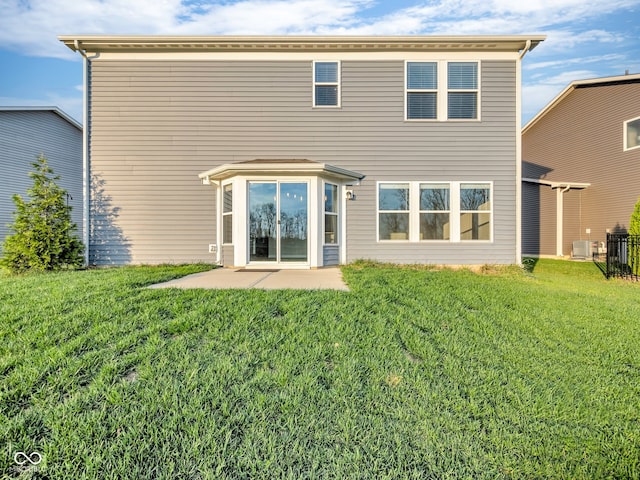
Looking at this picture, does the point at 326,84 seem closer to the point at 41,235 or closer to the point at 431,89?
the point at 431,89

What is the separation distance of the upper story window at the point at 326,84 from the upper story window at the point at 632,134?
37.5 ft

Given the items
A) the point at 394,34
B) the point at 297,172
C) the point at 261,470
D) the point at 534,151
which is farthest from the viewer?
the point at 534,151

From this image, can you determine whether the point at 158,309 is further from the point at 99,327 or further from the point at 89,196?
the point at 89,196

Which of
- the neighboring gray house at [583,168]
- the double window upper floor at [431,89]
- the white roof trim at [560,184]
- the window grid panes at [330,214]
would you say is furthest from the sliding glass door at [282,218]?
the neighboring gray house at [583,168]

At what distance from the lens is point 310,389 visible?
2428 millimetres

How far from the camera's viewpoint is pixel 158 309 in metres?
3.88

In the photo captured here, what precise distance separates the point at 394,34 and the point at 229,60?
14.7 feet

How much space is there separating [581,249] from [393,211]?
10.0 metres


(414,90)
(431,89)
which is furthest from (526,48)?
(414,90)

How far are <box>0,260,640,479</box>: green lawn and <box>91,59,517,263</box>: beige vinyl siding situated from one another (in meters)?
4.49

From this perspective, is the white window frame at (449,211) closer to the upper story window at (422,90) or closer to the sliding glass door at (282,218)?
the upper story window at (422,90)

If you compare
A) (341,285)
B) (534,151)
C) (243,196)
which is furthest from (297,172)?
(534,151)

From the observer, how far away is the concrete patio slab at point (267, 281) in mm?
5367

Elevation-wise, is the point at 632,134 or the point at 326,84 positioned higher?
the point at 326,84
